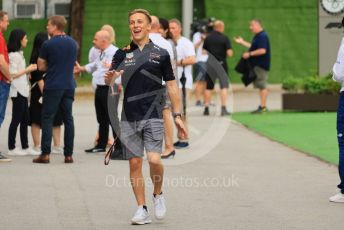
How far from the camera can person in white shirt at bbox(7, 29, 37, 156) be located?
622 inches

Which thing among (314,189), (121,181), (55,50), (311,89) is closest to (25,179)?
(121,181)

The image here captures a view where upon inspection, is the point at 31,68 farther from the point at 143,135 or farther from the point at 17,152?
the point at 143,135

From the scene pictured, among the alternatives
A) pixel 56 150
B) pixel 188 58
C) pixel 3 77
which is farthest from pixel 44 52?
pixel 188 58

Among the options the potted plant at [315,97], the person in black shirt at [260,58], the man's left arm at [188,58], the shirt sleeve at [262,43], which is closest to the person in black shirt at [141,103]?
the man's left arm at [188,58]

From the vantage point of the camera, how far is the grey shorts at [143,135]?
1039 centimetres

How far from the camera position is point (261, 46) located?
24781 mm

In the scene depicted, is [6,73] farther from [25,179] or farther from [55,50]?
[25,179]

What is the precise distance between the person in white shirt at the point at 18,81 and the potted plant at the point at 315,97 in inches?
378

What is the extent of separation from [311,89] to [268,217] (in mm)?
14604

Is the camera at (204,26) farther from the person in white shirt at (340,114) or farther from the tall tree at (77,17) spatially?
the person in white shirt at (340,114)

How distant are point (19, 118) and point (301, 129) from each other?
6312mm


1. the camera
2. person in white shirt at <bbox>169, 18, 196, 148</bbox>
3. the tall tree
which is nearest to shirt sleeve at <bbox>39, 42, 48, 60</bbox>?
person in white shirt at <bbox>169, 18, 196, 148</bbox>

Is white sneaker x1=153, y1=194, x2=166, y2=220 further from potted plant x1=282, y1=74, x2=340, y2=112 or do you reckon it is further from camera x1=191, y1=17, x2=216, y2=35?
camera x1=191, y1=17, x2=216, y2=35

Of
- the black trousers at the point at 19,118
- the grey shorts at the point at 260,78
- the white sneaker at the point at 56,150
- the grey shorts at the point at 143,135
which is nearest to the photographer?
the grey shorts at the point at 143,135
